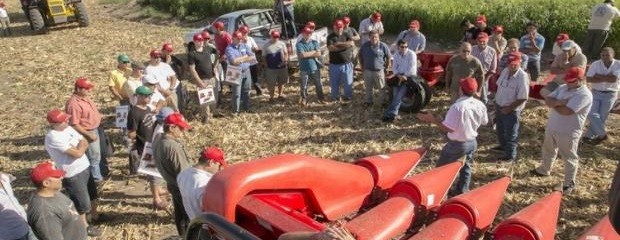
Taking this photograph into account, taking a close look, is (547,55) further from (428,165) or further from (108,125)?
(108,125)

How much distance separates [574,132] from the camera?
21.7ft

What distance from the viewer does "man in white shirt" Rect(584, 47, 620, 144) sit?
7.98m

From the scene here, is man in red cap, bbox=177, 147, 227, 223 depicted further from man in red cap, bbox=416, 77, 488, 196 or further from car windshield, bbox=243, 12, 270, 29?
car windshield, bbox=243, 12, 270, 29

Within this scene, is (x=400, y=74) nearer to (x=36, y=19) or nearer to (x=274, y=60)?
(x=274, y=60)

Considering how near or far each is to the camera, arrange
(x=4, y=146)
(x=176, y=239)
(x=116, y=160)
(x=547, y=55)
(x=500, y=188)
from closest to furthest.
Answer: (x=500, y=188) < (x=176, y=239) < (x=116, y=160) < (x=4, y=146) < (x=547, y=55)

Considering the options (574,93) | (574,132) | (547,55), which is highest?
(574,93)

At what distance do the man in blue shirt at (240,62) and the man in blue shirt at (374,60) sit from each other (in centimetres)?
222

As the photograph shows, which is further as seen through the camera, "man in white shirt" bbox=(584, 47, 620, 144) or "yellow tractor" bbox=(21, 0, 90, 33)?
"yellow tractor" bbox=(21, 0, 90, 33)

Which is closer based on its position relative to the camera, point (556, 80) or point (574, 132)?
point (574, 132)

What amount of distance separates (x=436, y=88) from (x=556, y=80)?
2.89 meters

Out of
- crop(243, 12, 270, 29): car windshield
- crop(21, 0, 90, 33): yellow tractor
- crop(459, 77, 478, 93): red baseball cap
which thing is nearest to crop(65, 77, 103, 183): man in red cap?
crop(459, 77, 478, 93): red baseball cap

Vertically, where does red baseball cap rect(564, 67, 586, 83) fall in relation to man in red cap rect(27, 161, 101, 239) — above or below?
above

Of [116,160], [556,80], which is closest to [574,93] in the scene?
[556,80]

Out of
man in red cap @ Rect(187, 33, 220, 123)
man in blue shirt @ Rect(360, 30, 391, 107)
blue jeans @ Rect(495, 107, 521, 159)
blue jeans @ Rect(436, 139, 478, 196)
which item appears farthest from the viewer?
man in red cap @ Rect(187, 33, 220, 123)
